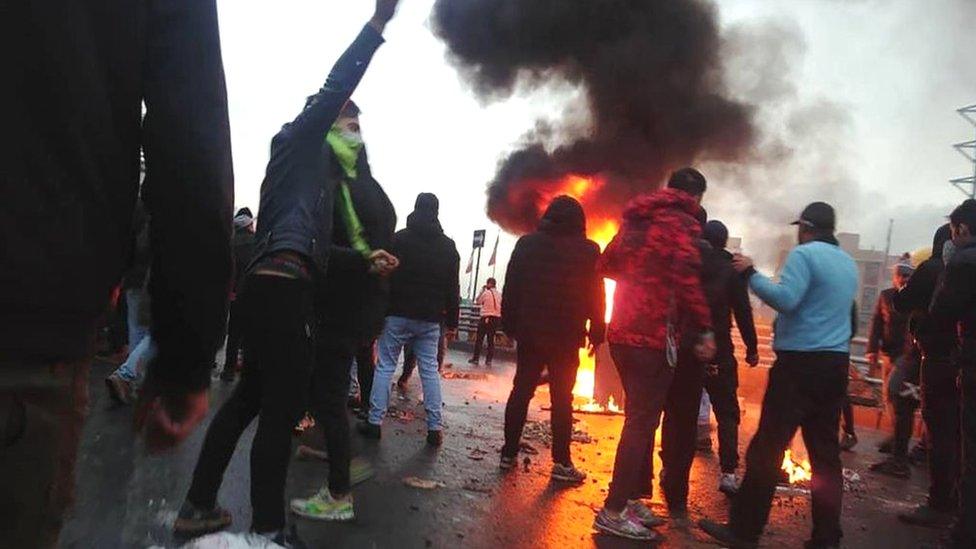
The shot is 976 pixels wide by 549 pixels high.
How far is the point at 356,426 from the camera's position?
6.33 meters

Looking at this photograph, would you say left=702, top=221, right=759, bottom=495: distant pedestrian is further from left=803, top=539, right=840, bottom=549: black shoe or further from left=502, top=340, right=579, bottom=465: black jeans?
left=803, top=539, right=840, bottom=549: black shoe

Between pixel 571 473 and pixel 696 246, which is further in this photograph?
pixel 571 473

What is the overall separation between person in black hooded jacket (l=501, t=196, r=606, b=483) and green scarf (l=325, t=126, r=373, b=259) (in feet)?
6.16

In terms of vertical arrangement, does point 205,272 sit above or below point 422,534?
above

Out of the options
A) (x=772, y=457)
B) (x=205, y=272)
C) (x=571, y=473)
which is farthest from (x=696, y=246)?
(x=205, y=272)

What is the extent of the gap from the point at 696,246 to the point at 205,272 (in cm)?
334

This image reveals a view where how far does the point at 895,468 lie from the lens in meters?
6.97

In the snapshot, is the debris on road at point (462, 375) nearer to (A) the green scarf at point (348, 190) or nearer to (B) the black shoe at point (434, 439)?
(B) the black shoe at point (434, 439)

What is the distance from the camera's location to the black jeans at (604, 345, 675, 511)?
13.7ft

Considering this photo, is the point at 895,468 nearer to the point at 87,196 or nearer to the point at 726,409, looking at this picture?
the point at 726,409

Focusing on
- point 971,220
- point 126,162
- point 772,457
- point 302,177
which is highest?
point 971,220

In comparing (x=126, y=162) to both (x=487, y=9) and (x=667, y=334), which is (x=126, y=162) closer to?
(x=667, y=334)

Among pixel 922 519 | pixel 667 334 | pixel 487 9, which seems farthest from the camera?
pixel 487 9

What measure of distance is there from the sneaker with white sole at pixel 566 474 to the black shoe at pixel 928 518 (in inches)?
93.1
